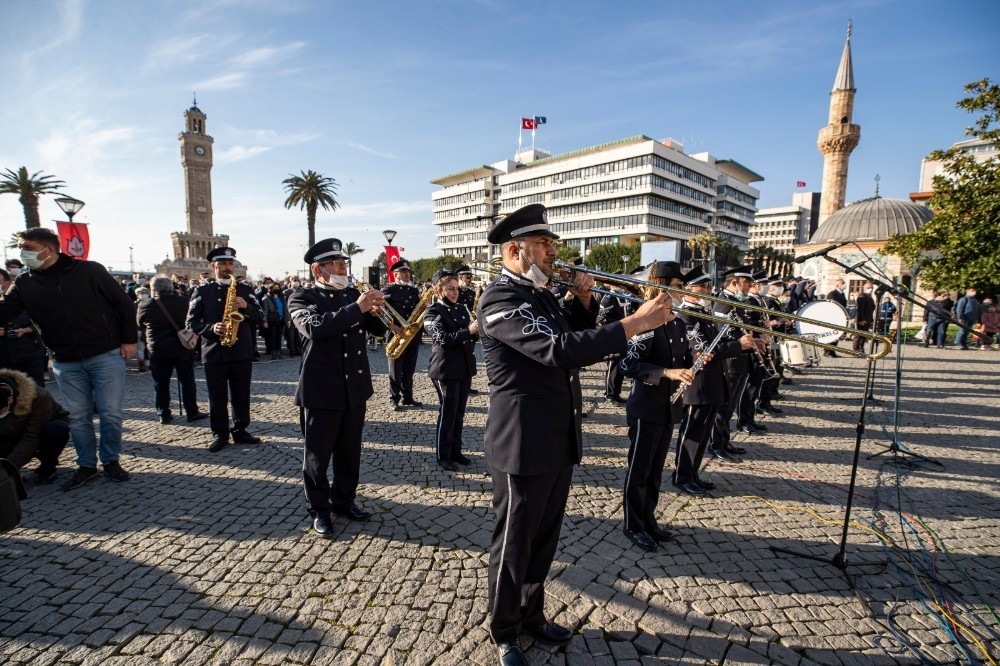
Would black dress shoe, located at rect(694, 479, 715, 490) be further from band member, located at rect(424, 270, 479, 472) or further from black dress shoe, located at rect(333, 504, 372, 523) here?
black dress shoe, located at rect(333, 504, 372, 523)

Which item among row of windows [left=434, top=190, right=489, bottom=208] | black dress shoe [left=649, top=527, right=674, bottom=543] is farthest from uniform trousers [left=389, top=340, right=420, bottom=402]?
row of windows [left=434, top=190, right=489, bottom=208]

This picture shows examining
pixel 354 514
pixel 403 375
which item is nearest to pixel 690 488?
pixel 354 514

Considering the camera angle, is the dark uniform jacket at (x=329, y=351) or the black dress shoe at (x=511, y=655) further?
the dark uniform jacket at (x=329, y=351)

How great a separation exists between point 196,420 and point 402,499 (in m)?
5.02

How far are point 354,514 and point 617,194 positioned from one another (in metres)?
81.0

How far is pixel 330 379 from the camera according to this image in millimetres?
4297

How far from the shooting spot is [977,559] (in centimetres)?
421

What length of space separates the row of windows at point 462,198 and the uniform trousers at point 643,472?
338 feet

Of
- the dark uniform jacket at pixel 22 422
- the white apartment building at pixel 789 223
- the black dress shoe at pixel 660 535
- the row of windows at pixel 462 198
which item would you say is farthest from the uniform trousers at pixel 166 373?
the white apartment building at pixel 789 223

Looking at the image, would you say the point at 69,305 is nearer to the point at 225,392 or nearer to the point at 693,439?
the point at 225,392

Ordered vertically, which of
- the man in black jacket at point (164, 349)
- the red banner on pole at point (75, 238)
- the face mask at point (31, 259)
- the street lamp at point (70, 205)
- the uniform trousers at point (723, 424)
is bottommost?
the uniform trousers at point (723, 424)

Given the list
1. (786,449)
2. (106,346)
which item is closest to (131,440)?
(106,346)

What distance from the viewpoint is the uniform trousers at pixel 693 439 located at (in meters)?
5.24

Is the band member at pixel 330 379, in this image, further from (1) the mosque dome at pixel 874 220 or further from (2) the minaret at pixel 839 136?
(2) the minaret at pixel 839 136
